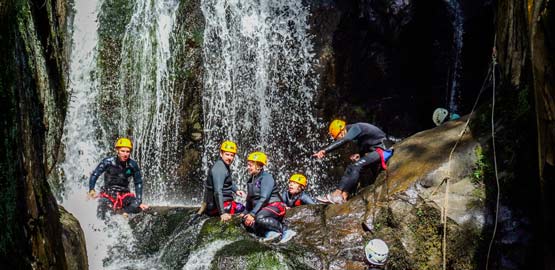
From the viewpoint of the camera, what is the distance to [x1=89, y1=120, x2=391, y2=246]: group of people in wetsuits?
7.64m

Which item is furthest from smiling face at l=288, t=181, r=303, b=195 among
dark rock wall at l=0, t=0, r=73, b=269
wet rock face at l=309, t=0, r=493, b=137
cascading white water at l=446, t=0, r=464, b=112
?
cascading white water at l=446, t=0, r=464, b=112

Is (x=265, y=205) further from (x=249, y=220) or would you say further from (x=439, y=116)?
(x=439, y=116)

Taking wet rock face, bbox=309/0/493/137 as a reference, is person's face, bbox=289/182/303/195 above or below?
below

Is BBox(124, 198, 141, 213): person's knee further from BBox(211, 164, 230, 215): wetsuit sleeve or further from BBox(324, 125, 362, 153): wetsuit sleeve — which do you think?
BBox(324, 125, 362, 153): wetsuit sleeve

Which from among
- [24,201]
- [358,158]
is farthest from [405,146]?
[24,201]

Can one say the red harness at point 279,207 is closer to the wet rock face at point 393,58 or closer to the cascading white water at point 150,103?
the cascading white water at point 150,103

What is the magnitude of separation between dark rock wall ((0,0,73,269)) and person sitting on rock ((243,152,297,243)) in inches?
115

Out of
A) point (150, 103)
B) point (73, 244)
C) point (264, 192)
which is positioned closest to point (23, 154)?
point (73, 244)

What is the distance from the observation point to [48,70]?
663 centimetres

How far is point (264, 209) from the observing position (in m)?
7.60

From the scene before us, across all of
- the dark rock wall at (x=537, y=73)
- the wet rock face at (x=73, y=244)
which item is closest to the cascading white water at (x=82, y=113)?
the wet rock face at (x=73, y=244)

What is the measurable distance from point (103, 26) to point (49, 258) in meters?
9.22

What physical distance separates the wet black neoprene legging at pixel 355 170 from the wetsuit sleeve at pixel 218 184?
1990mm

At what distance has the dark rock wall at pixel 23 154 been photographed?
3.86m
